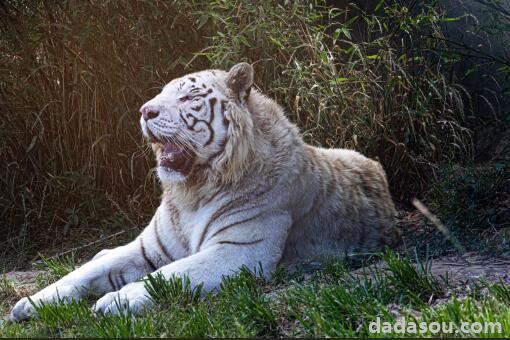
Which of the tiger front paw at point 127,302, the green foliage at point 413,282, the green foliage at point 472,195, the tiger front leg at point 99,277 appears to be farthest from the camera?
the green foliage at point 472,195

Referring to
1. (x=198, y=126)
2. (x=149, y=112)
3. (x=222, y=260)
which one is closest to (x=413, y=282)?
(x=222, y=260)

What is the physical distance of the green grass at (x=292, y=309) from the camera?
322cm

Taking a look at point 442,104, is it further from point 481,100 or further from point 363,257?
point 363,257

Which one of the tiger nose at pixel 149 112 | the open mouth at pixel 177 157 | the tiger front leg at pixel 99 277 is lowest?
the tiger front leg at pixel 99 277

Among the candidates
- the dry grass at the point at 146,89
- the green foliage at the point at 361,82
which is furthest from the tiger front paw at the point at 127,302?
the green foliage at the point at 361,82

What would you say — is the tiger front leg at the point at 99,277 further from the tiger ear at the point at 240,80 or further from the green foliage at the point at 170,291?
the tiger ear at the point at 240,80

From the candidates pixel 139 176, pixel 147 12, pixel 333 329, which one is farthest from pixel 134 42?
pixel 333 329

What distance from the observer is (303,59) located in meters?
6.27

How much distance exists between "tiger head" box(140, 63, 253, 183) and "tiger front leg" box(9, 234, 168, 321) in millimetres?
521

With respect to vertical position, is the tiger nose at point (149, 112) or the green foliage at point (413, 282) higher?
the tiger nose at point (149, 112)

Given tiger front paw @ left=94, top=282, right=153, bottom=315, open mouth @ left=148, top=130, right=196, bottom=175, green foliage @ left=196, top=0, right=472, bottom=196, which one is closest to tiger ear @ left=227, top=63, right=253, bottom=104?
open mouth @ left=148, top=130, right=196, bottom=175

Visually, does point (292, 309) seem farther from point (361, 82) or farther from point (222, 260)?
point (361, 82)

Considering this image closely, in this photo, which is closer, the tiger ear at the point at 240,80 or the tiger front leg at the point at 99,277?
the tiger front leg at the point at 99,277

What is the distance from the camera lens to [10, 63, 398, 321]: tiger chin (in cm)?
450
